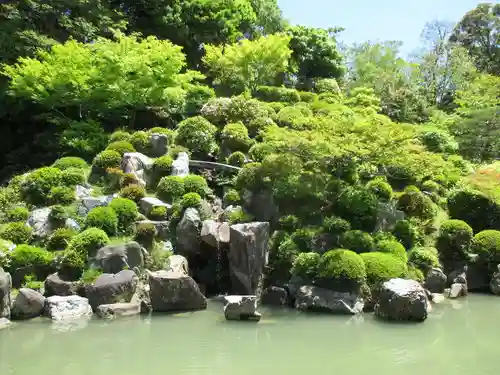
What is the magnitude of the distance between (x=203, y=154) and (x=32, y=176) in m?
5.20

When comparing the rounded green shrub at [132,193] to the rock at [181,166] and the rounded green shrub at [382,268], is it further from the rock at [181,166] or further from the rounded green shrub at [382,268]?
the rounded green shrub at [382,268]

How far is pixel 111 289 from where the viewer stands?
430 inches

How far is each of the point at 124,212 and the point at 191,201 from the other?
171cm

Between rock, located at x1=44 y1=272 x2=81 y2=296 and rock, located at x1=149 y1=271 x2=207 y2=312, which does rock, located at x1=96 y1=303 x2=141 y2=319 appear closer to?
rock, located at x1=149 y1=271 x2=207 y2=312

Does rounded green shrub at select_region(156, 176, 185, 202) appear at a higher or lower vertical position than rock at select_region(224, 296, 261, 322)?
higher

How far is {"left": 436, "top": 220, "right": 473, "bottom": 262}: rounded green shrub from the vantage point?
13.6 metres

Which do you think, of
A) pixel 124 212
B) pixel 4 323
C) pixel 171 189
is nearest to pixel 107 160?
pixel 171 189

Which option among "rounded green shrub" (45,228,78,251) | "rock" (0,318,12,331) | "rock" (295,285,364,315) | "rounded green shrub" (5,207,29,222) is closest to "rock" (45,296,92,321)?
"rock" (0,318,12,331)

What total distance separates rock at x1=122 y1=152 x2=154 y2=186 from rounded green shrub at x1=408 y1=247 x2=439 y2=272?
7.62 metres

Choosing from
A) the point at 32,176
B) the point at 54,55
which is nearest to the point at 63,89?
the point at 54,55

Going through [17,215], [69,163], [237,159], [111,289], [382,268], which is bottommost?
[111,289]

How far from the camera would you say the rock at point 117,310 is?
1059cm

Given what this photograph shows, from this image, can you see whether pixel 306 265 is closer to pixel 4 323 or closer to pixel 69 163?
pixel 4 323

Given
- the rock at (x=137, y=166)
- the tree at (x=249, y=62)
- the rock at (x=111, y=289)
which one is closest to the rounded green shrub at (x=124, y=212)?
the rock at (x=137, y=166)
